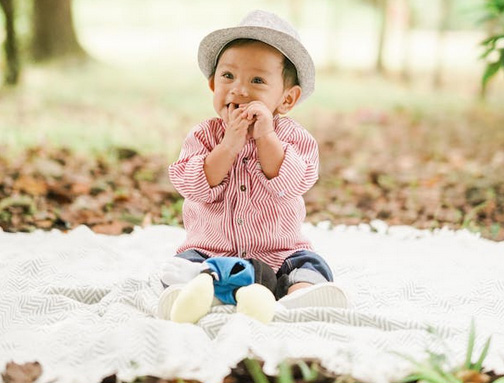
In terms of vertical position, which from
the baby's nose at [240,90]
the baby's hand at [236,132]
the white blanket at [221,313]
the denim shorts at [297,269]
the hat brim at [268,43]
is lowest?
the white blanket at [221,313]

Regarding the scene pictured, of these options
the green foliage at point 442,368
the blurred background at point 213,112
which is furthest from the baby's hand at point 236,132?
the blurred background at point 213,112

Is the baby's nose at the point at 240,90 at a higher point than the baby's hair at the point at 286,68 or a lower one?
lower

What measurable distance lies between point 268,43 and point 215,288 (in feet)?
2.70

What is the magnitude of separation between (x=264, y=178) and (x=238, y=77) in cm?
35

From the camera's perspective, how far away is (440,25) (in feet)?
32.7

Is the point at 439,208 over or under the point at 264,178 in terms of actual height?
under

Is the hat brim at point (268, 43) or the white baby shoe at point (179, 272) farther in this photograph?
the hat brim at point (268, 43)

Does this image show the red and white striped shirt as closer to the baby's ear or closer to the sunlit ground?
the baby's ear

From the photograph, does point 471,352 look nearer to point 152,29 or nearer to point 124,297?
point 124,297

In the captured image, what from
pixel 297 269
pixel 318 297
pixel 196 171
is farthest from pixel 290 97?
pixel 318 297

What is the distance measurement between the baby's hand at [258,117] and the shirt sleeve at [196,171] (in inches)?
8.6

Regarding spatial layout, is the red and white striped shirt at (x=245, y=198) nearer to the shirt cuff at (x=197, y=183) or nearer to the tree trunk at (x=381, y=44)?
the shirt cuff at (x=197, y=183)

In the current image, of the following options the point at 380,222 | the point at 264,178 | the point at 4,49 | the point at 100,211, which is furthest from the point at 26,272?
the point at 4,49

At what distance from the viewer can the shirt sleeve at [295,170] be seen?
229 cm
